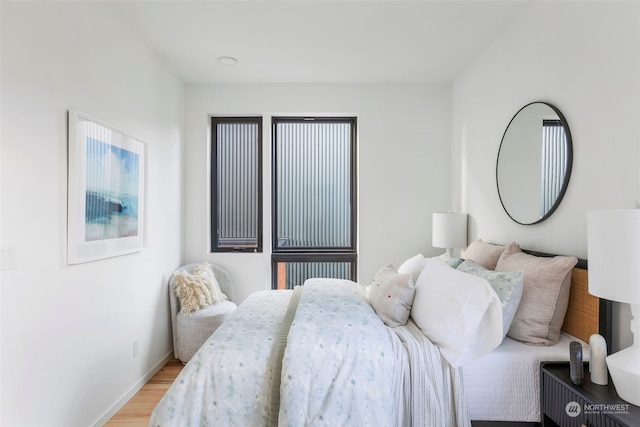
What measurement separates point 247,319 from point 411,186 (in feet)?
7.58

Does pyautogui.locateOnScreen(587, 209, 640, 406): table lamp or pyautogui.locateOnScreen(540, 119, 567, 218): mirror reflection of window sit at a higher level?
pyautogui.locateOnScreen(540, 119, 567, 218): mirror reflection of window

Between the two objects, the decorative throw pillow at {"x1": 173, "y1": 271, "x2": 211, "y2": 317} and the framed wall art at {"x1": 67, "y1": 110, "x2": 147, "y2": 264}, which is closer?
the framed wall art at {"x1": 67, "y1": 110, "x2": 147, "y2": 264}

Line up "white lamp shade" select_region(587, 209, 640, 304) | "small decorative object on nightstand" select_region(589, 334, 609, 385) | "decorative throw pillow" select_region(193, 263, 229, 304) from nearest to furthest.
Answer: "white lamp shade" select_region(587, 209, 640, 304), "small decorative object on nightstand" select_region(589, 334, 609, 385), "decorative throw pillow" select_region(193, 263, 229, 304)

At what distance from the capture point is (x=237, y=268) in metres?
3.70

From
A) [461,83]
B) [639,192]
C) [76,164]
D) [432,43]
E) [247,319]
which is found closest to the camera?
[639,192]

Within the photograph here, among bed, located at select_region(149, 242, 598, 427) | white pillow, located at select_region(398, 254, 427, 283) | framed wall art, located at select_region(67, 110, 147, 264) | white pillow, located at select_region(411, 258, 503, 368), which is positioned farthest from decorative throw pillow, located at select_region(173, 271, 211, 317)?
white pillow, located at select_region(411, 258, 503, 368)

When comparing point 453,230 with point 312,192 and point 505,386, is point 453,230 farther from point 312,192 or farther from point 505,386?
point 505,386

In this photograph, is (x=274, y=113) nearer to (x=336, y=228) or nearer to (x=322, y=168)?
(x=322, y=168)

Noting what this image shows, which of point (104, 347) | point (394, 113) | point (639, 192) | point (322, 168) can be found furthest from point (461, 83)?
point (104, 347)

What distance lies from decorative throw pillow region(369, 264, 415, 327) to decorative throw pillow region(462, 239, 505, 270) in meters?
0.66

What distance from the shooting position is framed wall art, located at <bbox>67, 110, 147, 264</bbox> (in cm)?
194

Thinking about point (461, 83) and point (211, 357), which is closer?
point (211, 357)

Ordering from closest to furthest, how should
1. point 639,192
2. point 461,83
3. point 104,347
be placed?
point 639,192 → point 104,347 → point 461,83

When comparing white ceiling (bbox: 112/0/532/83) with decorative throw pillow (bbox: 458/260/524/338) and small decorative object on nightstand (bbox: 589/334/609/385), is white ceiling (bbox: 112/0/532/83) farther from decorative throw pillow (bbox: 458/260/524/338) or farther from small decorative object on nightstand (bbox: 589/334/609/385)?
small decorative object on nightstand (bbox: 589/334/609/385)
